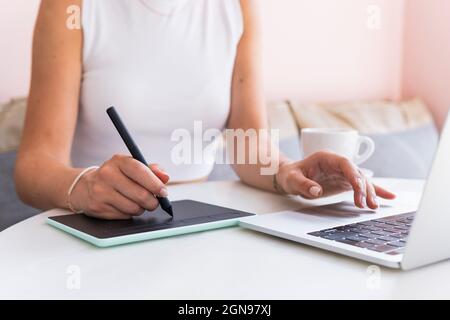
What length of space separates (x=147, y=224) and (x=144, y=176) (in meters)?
0.05

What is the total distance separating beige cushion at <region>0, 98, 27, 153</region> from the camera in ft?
4.45

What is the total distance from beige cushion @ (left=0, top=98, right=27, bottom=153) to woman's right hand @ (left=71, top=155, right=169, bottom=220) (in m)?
0.80

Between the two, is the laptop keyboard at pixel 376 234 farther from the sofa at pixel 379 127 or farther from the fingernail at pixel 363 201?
the sofa at pixel 379 127

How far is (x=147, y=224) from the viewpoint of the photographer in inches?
23.9

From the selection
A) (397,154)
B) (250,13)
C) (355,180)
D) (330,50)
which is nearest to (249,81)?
(250,13)

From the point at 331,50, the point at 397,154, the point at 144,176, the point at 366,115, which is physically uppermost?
the point at 331,50

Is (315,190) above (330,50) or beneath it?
beneath

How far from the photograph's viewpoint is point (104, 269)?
1.58 ft

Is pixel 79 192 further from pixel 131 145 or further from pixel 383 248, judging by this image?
pixel 383 248

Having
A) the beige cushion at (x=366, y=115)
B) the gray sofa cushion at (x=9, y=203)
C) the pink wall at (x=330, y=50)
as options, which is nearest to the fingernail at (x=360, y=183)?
the gray sofa cushion at (x=9, y=203)

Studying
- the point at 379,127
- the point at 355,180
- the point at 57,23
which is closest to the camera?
the point at 355,180

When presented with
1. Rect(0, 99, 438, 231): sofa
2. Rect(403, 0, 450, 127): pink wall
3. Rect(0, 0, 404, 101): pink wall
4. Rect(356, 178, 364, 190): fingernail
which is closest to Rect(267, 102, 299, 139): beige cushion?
Rect(0, 99, 438, 231): sofa

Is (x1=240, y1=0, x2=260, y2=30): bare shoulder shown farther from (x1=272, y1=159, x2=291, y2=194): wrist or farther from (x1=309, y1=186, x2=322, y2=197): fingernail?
(x1=309, y1=186, x2=322, y2=197): fingernail

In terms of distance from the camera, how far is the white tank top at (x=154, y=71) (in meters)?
1.03
